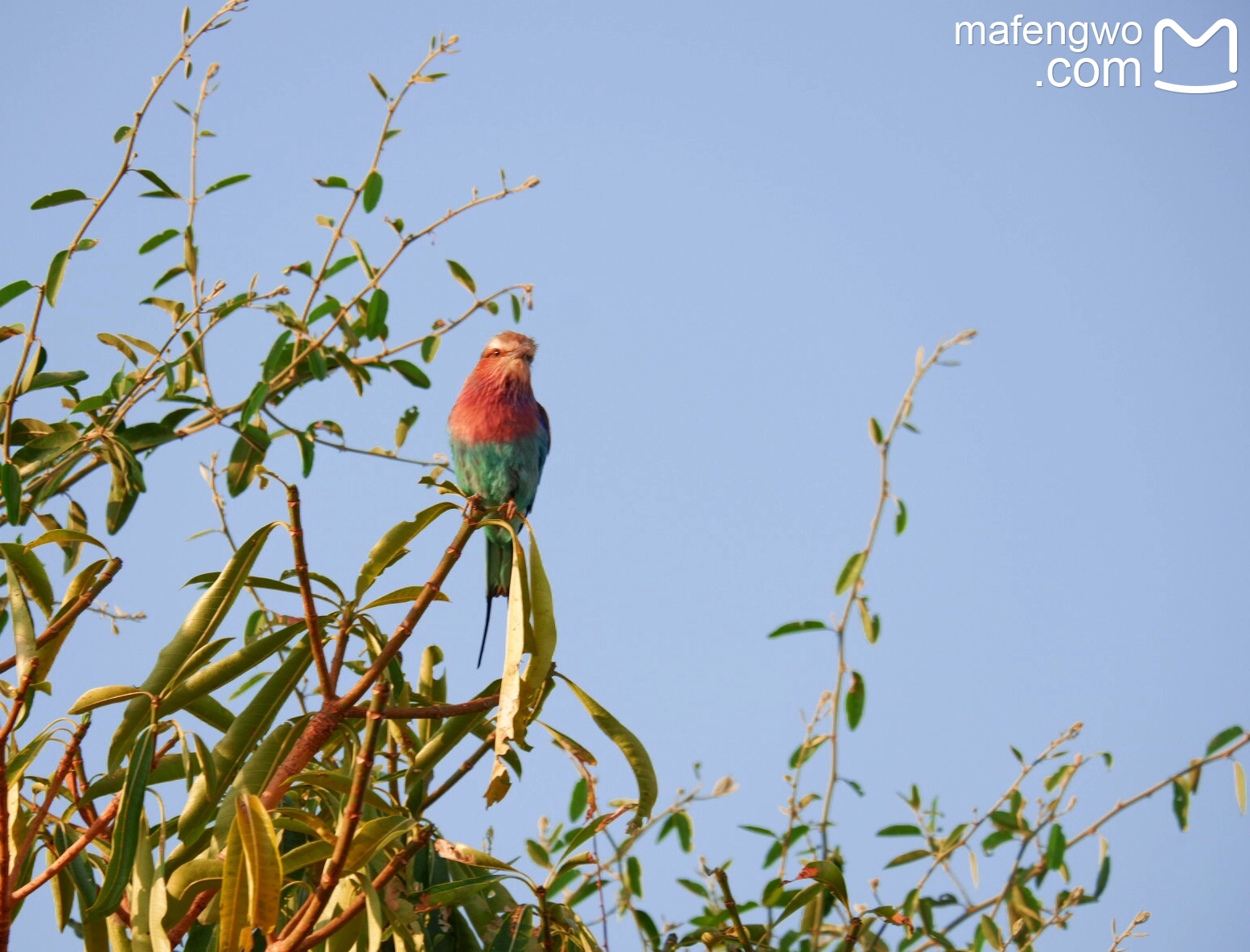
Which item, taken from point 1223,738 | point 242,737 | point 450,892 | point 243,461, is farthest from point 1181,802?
point 243,461

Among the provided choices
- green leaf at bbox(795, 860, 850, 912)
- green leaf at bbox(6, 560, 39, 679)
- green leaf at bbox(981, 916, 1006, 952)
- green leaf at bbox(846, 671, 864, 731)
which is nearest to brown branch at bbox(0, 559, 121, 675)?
green leaf at bbox(6, 560, 39, 679)

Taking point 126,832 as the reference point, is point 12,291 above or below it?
above

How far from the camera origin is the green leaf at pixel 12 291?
9.36ft

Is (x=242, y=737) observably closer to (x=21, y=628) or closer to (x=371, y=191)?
(x=21, y=628)

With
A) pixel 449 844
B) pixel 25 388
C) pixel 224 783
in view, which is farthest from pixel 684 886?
pixel 25 388

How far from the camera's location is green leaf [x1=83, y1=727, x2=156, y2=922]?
74.5 inches

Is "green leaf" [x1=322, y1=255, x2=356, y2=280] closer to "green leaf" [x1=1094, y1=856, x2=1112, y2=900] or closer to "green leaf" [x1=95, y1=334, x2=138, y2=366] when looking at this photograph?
"green leaf" [x1=95, y1=334, x2=138, y2=366]

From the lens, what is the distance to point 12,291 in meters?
2.86

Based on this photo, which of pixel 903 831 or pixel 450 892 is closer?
pixel 450 892

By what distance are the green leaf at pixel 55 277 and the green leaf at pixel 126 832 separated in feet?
4.19

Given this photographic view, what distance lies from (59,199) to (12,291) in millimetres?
296

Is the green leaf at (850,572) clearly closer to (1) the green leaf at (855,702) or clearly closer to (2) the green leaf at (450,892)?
(1) the green leaf at (855,702)

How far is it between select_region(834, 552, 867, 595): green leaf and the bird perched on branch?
2.57 meters

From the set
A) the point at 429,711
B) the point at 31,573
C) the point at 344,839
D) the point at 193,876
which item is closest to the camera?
the point at 344,839
